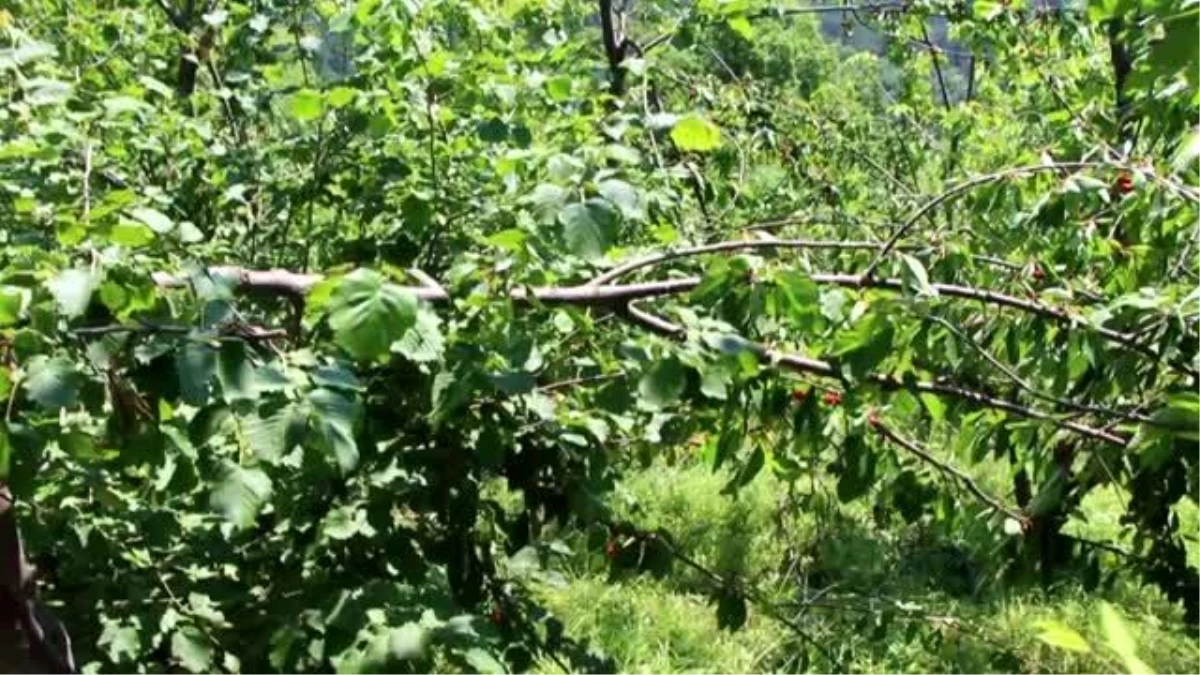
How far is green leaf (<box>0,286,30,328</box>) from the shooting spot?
3.71 ft

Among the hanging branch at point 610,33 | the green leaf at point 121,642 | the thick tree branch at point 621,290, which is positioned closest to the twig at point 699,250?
the thick tree branch at point 621,290

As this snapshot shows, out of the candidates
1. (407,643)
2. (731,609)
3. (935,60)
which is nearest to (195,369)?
(407,643)

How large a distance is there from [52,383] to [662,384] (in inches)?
25.4

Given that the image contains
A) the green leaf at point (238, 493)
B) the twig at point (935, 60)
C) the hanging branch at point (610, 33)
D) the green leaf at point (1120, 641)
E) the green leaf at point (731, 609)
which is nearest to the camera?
the green leaf at point (1120, 641)

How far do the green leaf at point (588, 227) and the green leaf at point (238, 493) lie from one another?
0.39 metres

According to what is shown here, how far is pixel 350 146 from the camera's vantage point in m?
2.27

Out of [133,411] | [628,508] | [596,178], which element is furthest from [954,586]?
[133,411]

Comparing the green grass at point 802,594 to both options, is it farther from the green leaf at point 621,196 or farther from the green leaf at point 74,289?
the green leaf at point 74,289

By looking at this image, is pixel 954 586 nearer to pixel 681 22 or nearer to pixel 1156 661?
pixel 1156 661

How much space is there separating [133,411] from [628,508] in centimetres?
177

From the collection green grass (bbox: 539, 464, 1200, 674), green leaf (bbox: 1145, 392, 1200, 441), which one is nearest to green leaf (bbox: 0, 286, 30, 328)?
green leaf (bbox: 1145, 392, 1200, 441)

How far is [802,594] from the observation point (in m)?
3.53

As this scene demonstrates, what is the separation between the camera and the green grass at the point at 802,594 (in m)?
4.00

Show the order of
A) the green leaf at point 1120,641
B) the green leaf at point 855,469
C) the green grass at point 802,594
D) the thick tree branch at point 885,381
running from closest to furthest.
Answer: the green leaf at point 1120,641 < the thick tree branch at point 885,381 < the green leaf at point 855,469 < the green grass at point 802,594
